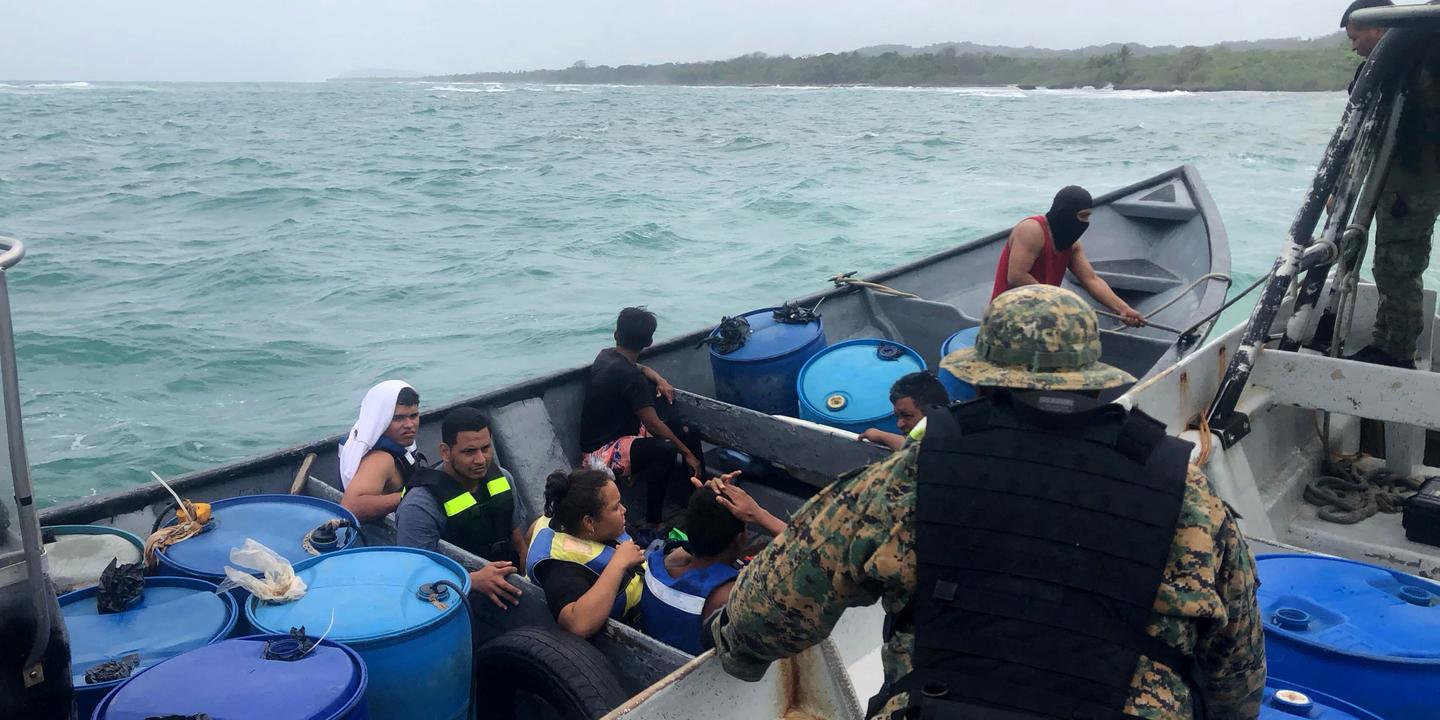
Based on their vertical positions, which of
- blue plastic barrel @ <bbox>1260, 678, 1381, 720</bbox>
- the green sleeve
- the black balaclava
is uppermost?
the black balaclava

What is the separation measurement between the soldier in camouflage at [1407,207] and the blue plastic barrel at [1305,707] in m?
3.37

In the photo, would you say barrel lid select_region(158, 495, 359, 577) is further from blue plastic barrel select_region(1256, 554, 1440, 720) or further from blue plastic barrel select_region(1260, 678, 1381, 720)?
blue plastic barrel select_region(1256, 554, 1440, 720)

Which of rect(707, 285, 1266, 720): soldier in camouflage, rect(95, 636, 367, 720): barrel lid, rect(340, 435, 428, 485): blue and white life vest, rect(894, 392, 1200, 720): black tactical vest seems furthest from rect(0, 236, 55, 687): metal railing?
rect(340, 435, 428, 485): blue and white life vest

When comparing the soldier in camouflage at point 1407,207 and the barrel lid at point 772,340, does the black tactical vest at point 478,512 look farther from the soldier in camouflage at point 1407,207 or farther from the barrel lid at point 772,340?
the soldier in camouflage at point 1407,207

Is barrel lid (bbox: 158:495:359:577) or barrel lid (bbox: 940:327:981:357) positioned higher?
barrel lid (bbox: 940:327:981:357)

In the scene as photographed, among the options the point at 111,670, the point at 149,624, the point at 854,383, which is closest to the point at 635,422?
the point at 854,383

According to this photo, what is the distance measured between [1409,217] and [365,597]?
5.26m

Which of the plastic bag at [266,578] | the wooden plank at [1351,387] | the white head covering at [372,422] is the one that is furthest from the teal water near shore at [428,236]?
the wooden plank at [1351,387]

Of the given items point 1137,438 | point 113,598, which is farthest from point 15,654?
point 1137,438

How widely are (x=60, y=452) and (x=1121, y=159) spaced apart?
106 ft

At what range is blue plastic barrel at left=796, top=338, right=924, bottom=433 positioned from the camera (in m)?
5.65

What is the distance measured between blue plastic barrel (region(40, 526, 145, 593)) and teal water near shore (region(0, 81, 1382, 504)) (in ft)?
23.2

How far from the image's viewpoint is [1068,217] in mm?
6203

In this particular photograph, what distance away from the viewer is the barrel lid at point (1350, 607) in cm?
287
